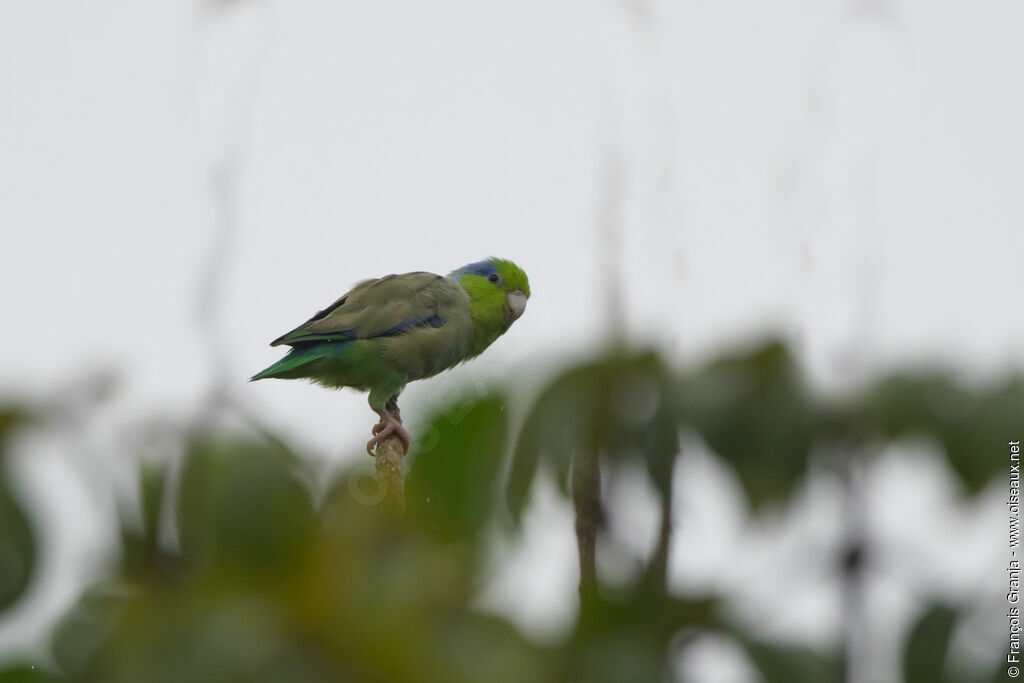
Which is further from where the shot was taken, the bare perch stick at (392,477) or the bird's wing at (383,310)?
the bird's wing at (383,310)

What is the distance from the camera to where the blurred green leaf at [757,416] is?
1886mm

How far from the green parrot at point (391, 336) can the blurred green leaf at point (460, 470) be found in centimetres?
201

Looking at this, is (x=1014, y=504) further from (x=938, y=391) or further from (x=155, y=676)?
(x=155, y=676)

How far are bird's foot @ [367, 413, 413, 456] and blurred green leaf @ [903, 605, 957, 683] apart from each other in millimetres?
3092

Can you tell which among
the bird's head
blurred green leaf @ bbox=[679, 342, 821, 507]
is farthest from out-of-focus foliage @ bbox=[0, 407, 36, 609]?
the bird's head

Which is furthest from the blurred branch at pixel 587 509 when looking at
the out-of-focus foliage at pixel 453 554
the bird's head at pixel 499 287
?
the bird's head at pixel 499 287

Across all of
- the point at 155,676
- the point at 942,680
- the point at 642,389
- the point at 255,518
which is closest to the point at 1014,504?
the point at 942,680

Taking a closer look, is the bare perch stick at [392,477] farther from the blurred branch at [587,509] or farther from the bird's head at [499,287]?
the bird's head at [499,287]

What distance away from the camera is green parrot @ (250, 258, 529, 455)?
502cm

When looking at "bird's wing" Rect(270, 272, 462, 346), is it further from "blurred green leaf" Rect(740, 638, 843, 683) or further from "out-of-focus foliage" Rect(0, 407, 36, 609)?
"blurred green leaf" Rect(740, 638, 843, 683)

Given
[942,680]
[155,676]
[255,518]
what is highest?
[255,518]

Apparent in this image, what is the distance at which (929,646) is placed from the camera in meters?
1.75

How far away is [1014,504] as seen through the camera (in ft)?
8.04

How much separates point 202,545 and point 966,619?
1297mm
